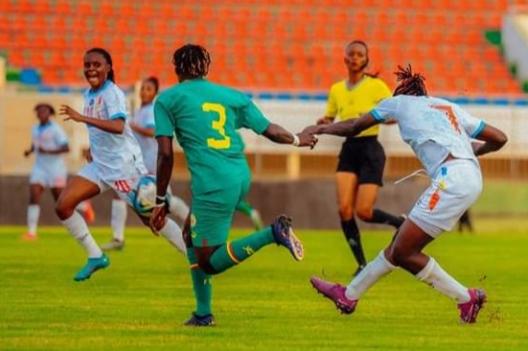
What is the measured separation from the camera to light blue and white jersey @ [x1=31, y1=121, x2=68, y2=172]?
26.8 metres

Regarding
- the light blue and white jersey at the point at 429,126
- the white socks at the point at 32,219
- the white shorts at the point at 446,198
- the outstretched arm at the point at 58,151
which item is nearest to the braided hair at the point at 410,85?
the light blue and white jersey at the point at 429,126

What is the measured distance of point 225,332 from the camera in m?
11.3

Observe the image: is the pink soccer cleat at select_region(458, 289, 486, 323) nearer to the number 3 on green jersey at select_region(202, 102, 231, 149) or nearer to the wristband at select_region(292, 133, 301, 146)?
the wristband at select_region(292, 133, 301, 146)

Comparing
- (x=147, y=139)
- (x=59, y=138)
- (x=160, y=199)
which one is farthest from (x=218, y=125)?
(x=59, y=138)

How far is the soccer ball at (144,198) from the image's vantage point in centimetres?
1605

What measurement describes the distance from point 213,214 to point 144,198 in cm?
490

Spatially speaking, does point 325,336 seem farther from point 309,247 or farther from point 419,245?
point 309,247

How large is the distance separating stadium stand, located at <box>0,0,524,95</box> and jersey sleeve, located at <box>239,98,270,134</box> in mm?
27868

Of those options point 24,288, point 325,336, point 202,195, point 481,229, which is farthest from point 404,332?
point 481,229

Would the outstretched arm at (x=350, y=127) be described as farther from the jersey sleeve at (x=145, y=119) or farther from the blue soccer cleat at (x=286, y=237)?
the jersey sleeve at (x=145, y=119)

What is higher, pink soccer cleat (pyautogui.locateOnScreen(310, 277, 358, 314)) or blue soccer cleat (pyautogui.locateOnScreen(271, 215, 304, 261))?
blue soccer cleat (pyautogui.locateOnScreen(271, 215, 304, 261))

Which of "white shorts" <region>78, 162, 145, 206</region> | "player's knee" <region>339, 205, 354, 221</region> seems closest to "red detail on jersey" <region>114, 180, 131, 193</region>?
"white shorts" <region>78, 162, 145, 206</region>

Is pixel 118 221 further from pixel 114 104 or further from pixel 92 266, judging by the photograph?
pixel 114 104

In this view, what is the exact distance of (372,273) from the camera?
12211 mm
